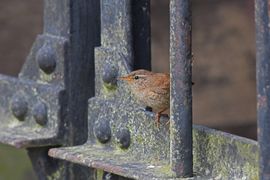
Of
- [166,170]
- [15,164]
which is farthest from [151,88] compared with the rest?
[15,164]

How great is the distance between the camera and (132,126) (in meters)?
2.88

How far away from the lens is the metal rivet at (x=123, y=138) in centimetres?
289

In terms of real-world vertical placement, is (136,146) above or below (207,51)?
below

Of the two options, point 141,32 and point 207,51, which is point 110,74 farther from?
point 207,51

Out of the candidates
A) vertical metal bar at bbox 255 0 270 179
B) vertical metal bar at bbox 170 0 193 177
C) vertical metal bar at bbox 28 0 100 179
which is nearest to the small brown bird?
vertical metal bar at bbox 28 0 100 179

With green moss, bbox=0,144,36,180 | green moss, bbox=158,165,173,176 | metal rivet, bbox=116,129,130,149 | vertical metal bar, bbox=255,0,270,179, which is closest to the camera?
vertical metal bar, bbox=255,0,270,179

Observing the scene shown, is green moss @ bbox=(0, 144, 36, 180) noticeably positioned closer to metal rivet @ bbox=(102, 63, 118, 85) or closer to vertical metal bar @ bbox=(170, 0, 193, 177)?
metal rivet @ bbox=(102, 63, 118, 85)

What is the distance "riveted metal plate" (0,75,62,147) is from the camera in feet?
10.1

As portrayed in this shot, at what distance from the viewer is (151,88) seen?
10.5 feet

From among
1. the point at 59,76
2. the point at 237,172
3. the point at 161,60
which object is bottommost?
the point at 237,172

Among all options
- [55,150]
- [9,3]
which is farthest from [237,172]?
[9,3]

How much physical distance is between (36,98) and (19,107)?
5 cm

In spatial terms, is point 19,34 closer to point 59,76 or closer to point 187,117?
point 59,76

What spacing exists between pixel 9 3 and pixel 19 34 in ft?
0.54
